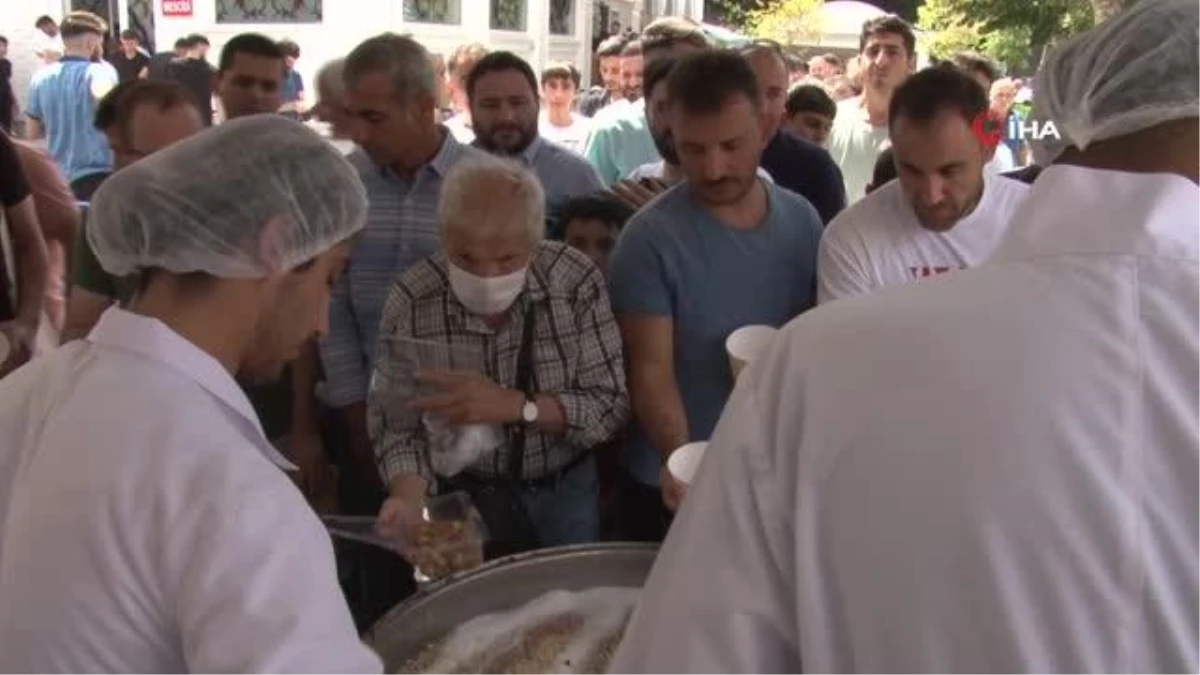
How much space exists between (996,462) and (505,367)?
1426mm

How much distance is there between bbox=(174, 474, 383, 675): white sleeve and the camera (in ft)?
3.51

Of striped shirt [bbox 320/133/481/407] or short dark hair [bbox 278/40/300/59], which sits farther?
short dark hair [bbox 278/40/300/59]

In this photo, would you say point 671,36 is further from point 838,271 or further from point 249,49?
point 838,271

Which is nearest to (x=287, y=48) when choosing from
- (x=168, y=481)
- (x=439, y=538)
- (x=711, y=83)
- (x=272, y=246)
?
(x=711, y=83)

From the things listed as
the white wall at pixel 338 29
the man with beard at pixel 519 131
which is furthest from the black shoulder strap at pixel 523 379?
the white wall at pixel 338 29

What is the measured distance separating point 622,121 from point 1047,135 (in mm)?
3054

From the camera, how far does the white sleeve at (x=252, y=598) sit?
1070 millimetres

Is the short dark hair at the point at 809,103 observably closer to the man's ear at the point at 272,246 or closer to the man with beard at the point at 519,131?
the man with beard at the point at 519,131

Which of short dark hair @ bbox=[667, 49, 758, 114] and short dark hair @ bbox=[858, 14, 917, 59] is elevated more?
short dark hair @ bbox=[858, 14, 917, 59]

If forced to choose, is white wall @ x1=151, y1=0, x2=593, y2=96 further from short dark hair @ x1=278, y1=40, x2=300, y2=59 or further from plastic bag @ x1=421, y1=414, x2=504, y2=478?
plastic bag @ x1=421, y1=414, x2=504, y2=478

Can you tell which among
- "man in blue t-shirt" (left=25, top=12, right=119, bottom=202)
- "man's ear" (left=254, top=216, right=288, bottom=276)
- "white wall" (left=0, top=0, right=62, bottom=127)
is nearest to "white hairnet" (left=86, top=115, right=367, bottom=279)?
"man's ear" (left=254, top=216, right=288, bottom=276)

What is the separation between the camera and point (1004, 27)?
54.7 ft

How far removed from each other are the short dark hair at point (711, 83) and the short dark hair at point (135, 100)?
1.34 m

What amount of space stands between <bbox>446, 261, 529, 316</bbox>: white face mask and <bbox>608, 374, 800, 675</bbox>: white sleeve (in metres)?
1.20
